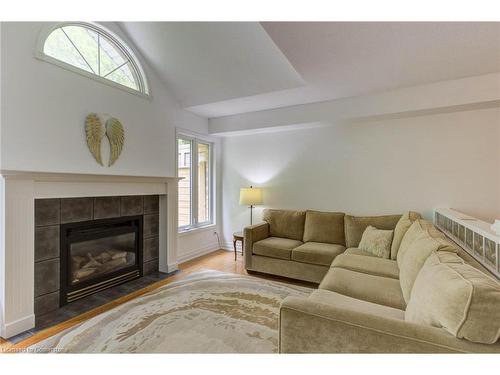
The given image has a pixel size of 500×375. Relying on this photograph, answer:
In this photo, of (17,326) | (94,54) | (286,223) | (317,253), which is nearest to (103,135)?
(94,54)

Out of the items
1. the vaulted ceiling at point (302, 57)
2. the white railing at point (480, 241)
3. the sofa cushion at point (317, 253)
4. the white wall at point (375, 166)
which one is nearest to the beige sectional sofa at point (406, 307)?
the white railing at point (480, 241)

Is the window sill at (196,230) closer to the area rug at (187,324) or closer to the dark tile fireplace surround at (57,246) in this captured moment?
the dark tile fireplace surround at (57,246)

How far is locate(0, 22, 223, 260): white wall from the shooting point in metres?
2.06

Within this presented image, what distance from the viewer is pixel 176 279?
3.19 metres

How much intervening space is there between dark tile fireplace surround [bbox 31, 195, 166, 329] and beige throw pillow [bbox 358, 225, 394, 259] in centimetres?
275

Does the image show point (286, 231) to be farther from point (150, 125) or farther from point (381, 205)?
point (150, 125)

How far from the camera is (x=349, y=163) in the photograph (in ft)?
12.1

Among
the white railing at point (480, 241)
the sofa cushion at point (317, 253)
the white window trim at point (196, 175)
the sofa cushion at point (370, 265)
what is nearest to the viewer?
the white railing at point (480, 241)

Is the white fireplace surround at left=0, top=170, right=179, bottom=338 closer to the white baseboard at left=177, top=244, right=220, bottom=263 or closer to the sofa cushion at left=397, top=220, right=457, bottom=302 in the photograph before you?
the white baseboard at left=177, top=244, right=220, bottom=263

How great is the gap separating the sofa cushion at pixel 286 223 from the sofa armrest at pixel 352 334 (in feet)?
7.91

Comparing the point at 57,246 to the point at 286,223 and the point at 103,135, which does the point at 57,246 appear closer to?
the point at 103,135

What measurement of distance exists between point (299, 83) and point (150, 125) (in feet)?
6.65

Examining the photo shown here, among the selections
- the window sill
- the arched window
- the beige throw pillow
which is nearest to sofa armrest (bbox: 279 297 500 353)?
the beige throw pillow

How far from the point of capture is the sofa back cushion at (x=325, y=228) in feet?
11.1
